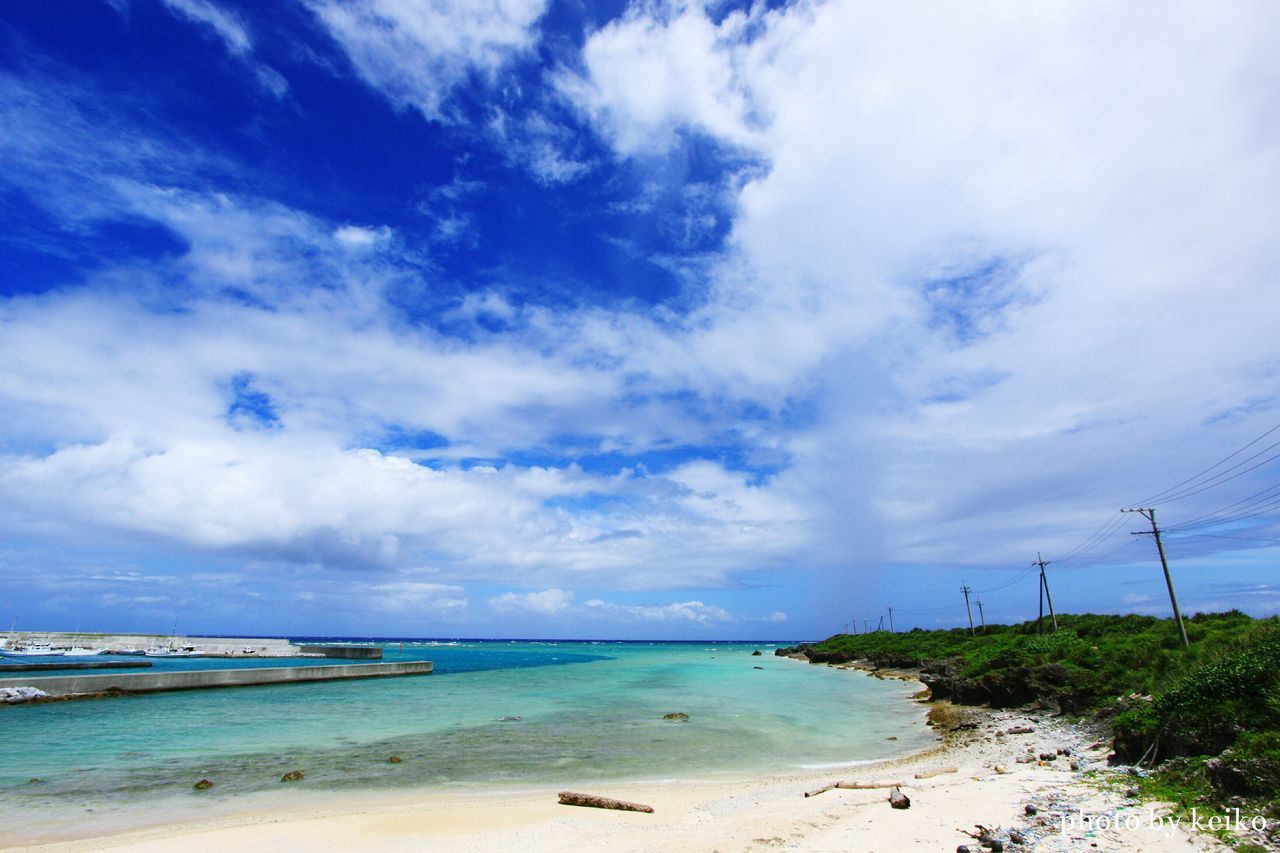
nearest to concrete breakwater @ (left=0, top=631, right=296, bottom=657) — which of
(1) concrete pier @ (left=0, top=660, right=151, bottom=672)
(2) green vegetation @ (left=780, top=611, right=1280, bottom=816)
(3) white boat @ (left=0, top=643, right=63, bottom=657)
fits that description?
(3) white boat @ (left=0, top=643, right=63, bottom=657)

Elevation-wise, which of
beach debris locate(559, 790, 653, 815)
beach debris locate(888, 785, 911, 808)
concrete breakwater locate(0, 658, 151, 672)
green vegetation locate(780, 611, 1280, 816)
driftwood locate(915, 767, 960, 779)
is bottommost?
concrete breakwater locate(0, 658, 151, 672)

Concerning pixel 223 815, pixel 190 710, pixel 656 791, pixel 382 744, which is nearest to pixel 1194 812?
pixel 656 791

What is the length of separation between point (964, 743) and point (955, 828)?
13.9 metres

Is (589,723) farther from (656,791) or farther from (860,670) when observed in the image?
(860,670)

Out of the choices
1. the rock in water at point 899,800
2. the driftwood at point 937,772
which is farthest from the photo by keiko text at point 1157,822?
A: the driftwood at point 937,772

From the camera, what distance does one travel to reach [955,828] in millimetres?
10984

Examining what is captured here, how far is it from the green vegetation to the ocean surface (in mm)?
6304

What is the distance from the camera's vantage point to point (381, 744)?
23875mm

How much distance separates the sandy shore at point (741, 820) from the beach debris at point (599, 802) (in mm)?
216

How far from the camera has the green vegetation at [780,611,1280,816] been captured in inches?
413

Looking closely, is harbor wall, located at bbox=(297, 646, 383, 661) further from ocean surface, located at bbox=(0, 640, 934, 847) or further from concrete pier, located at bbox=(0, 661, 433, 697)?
ocean surface, located at bbox=(0, 640, 934, 847)

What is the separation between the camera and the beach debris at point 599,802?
46.9ft

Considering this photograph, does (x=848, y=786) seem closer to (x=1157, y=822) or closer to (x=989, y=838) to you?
(x=989, y=838)

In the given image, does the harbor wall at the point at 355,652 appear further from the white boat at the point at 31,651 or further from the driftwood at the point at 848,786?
the driftwood at the point at 848,786
